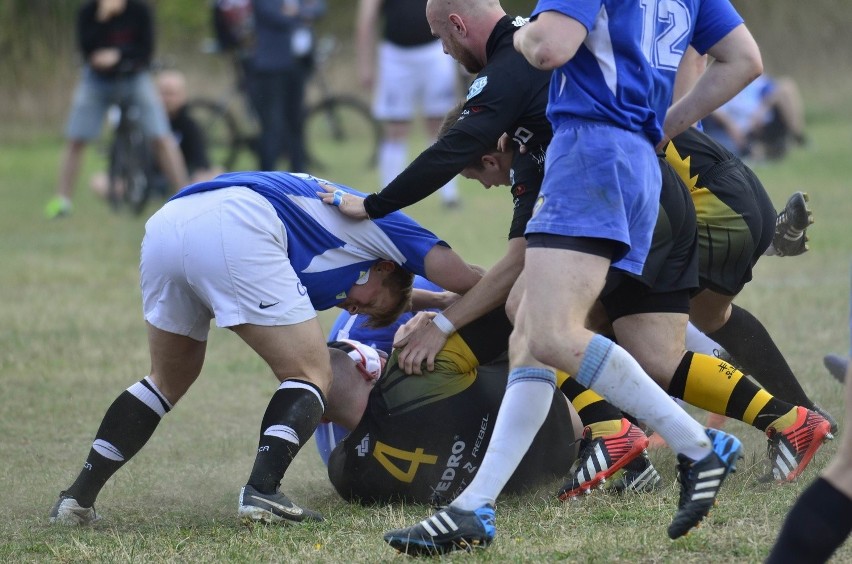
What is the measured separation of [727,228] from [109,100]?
8.31 meters

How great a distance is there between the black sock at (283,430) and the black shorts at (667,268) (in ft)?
3.17

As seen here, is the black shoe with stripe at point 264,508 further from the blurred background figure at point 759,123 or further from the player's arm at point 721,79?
the blurred background figure at point 759,123

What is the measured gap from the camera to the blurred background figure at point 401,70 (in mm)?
10664

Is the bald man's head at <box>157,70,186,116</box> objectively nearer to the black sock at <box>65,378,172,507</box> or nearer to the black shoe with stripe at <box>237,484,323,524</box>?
the black sock at <box>65,378,172,507</box>

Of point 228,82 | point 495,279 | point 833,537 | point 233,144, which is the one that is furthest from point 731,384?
point 228,82

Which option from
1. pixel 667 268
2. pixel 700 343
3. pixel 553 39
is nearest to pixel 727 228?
pixel 667 268

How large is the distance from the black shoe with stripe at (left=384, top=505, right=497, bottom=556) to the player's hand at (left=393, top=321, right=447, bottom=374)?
865 millimetres

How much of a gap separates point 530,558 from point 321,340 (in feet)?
3.40

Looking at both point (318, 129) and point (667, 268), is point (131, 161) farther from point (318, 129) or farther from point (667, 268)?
point (667, 268)

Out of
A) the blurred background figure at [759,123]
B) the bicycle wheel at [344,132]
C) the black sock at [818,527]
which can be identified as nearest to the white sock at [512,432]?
the black sock at [818,527]

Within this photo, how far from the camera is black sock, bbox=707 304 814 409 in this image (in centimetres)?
437

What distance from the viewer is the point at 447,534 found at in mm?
3129

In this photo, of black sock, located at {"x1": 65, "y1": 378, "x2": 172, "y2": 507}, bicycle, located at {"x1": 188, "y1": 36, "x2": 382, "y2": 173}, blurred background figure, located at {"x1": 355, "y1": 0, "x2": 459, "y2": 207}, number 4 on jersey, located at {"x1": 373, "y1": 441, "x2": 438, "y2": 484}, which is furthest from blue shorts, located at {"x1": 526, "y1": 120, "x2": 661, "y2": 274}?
bicycle, located at {"x1": 188, "y1": 36, "x2": 382, "y2": 173}

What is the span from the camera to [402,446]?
12.9ft
